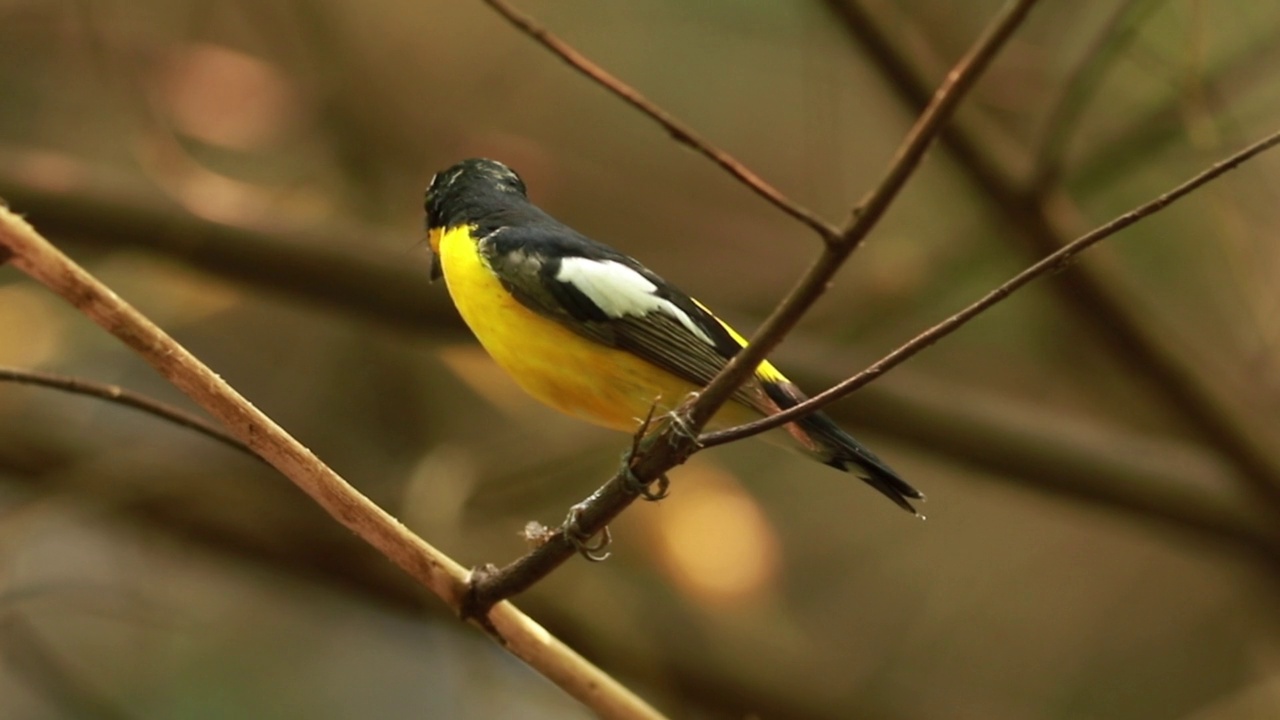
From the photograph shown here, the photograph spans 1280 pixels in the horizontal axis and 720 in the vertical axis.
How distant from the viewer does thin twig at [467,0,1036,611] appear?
774 millimetres

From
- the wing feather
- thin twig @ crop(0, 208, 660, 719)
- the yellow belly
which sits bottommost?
thin twig @ crop(0, 208, 660, 719)

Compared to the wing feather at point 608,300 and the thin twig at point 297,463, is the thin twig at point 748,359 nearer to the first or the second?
the thin twig at point 297,463

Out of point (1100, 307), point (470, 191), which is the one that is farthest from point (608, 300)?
point (1100, 307)

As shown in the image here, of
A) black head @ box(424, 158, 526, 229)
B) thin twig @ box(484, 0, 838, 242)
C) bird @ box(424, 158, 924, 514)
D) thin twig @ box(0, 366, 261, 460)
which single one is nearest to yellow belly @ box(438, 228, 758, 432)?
bird @ box(424, 158, 924, 514)

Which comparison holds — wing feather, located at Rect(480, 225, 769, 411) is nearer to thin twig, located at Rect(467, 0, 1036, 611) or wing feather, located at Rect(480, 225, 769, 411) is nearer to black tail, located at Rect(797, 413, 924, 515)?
black tail, located at Rect(797, 413, 924, 515)

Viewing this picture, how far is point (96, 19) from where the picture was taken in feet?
9.12

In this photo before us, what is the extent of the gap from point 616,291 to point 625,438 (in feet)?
4.13

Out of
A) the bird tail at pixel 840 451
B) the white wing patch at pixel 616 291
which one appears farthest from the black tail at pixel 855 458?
the white wing patch at pixel 616 291

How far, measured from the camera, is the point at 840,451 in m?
1.24

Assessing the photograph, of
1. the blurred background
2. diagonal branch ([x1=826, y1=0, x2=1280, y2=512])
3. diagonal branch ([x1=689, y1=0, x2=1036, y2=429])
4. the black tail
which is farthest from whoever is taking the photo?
the blurred background

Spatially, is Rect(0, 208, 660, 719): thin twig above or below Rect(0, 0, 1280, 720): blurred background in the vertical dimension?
below

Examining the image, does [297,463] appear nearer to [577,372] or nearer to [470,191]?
[577,372]

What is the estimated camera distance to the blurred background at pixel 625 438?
7.80ft

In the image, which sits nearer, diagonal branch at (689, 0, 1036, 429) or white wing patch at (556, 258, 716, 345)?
diagonal branch at (689, 0, 1036, 429)
